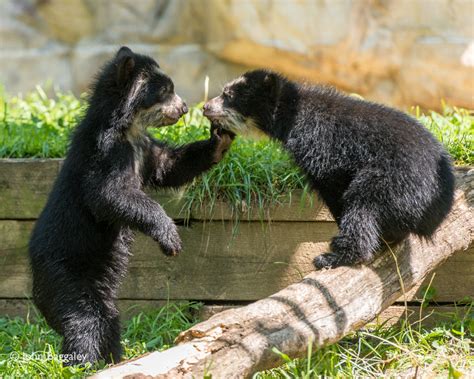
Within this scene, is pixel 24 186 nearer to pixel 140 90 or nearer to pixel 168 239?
pixel 140 90

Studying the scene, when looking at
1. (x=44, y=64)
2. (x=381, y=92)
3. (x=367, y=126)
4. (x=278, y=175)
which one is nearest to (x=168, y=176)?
(x=278, y=175)

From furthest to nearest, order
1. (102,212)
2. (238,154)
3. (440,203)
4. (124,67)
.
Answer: (238,154), (124,67), (102,212), (440,203)

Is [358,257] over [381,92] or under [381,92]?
over

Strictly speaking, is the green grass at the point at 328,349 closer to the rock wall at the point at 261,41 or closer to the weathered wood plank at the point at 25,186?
the weathered wood plank at the point at 25,186

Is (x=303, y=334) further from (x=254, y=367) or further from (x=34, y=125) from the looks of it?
(x=34, y=125)

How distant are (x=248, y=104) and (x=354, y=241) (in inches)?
61.1

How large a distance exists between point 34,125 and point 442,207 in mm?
3914

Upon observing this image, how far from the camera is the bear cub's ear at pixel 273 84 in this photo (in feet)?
19.0

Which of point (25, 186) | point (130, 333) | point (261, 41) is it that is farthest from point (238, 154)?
Answer: point (261, 41)

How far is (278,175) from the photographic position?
6090mm

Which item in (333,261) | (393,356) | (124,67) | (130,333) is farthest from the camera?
(130,333)

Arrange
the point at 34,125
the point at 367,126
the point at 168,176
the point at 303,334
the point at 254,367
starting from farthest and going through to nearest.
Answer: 1. the point at 34,125
2. the point at 168,176
3. the point at 367,126
4. the point at 303,334
5. the point at 254,367

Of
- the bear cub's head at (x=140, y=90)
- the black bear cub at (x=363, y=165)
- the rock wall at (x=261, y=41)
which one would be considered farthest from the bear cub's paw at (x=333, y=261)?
the rock wall at (x=261, y=41)

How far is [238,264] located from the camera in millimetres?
6094
